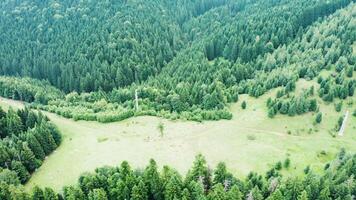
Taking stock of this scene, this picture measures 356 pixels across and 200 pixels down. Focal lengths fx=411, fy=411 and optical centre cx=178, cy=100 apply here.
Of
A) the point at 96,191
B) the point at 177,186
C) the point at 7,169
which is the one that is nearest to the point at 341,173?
the point at 177,186

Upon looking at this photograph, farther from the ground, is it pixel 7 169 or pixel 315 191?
pixel 7 169

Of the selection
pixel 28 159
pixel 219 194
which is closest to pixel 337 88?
pixel 219 194

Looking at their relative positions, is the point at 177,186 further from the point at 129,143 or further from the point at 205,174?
the point at 129,143

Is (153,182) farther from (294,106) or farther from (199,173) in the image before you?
(294,106)

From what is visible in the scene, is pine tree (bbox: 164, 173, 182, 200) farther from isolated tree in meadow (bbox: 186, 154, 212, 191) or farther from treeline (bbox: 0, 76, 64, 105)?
treeline (bbox: 0, 76, 64, 105)

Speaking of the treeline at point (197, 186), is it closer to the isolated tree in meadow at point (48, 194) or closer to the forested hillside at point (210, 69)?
the isolated tree in meadow at point (48, 194)

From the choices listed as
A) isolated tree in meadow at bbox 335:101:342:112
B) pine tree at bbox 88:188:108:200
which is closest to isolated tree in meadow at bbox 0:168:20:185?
pine tree at bbox 88:188:108:200
